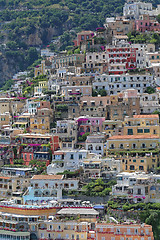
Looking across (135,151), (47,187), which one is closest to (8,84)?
(135,151)

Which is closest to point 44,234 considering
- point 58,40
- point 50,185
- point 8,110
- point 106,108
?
point 50,185

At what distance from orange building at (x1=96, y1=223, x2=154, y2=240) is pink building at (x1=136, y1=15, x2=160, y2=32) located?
4835 centimetres

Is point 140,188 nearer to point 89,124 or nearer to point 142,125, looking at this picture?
point 142,125

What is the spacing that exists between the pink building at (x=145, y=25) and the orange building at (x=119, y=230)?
48.3m

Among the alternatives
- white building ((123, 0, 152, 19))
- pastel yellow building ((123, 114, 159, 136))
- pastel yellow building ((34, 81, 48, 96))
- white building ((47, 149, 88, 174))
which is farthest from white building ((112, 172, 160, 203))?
white building ((123, 0, 152, 19))

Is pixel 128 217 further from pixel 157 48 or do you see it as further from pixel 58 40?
pixel 58 40

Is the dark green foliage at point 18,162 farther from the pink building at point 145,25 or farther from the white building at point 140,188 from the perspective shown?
the pink building at point 145,25

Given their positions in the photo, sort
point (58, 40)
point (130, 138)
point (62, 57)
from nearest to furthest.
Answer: point (130, 138), point (62, 57), point (58, 40)

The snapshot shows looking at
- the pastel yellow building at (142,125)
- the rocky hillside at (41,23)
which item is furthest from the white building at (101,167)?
the rocky hillside at (41,23)

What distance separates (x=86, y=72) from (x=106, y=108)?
11026 mm

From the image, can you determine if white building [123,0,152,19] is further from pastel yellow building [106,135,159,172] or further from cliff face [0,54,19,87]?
pastel yellow building [106,135,159,172]

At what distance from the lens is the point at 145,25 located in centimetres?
11419

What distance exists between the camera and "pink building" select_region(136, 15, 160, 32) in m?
114

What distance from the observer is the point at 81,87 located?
96750 mm
